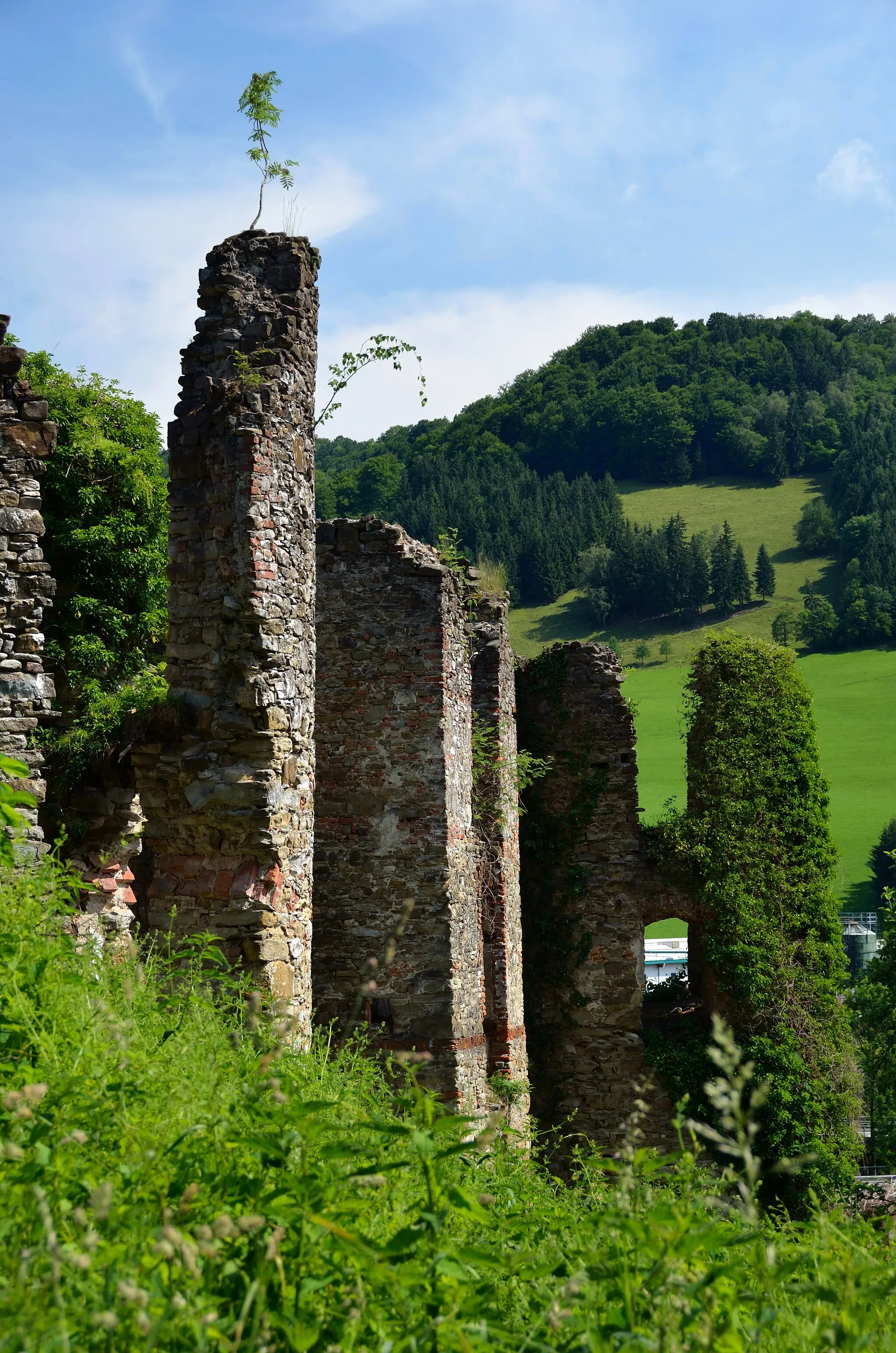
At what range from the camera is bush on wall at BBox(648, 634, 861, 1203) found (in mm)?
13680

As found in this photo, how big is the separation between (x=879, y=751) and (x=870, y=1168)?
110 feet

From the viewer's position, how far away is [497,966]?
13789 millimetres

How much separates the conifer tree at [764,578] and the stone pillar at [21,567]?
69.8m

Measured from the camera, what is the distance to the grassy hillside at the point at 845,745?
47344 mm

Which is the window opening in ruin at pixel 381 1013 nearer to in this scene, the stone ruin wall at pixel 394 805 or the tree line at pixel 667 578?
the stone ruin wall at pixel 394 805

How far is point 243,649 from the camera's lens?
731 centimetres

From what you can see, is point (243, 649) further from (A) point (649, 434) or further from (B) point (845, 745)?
(A) point (649, 434)

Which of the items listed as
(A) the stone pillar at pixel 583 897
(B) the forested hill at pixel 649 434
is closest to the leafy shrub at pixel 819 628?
(B) the forested hill at pixel 649 434

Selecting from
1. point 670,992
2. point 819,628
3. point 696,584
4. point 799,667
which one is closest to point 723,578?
point 696,584

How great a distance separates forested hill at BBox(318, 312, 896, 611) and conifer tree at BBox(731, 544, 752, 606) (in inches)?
292

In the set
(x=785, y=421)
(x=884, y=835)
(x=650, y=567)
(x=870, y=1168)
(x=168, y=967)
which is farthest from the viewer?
(x=785, y=421)

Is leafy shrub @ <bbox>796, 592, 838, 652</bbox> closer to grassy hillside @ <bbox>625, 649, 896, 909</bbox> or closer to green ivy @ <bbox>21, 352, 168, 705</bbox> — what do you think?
grassy hillside @ <bbox>625, 649, 896, 909</bbox>

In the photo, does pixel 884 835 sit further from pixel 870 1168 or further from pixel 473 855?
pixel 473 855

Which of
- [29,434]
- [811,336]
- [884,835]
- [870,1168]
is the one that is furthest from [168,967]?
[811,336]
